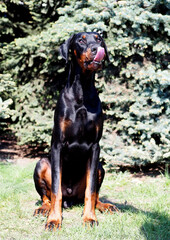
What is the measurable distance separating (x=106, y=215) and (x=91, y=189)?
15.7 inches

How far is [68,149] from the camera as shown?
289cm

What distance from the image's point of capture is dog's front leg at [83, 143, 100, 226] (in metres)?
2.76

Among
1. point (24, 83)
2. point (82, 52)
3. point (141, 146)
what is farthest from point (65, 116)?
point (24, 83)

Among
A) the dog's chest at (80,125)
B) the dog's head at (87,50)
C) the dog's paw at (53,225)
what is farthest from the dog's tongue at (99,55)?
the dog's paw at (53,225)

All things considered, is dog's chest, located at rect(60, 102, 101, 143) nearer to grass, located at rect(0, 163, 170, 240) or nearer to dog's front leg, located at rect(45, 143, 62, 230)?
dog's front leg, located at rect(45, 143, 62, 230)

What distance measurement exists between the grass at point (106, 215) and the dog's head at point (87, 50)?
1444 mm

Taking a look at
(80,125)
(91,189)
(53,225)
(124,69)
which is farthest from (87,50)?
(124,69)

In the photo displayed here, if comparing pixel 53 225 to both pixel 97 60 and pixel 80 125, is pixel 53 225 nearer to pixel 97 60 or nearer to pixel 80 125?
pixel 80 125

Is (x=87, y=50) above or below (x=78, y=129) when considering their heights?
above

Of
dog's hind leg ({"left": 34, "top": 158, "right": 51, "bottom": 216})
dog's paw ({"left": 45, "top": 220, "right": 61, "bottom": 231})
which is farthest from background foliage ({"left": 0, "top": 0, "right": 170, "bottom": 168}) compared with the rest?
dog's paw ({"left": 45, "top": 220, "right": 61, "bottom": 231})

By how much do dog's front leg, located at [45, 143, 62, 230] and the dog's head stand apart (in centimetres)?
82

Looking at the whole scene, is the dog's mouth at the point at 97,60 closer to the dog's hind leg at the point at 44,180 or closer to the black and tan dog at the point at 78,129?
the black and tan dog at the point at 78,129

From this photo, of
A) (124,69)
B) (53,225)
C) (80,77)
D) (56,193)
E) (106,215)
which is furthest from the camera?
(124,69)

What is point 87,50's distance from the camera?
8.80ft
